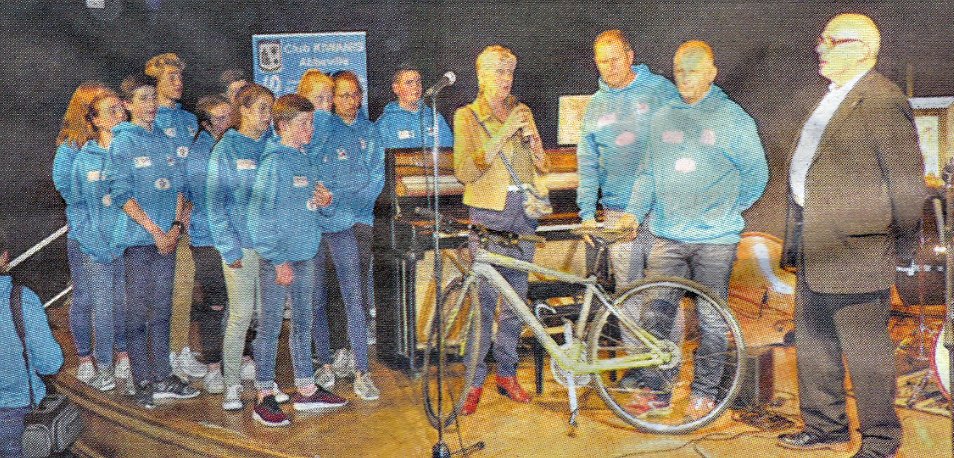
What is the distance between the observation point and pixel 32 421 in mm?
4074

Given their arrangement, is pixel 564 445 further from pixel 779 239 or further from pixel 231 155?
pixel 231 155

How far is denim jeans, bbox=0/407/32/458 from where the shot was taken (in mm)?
4051

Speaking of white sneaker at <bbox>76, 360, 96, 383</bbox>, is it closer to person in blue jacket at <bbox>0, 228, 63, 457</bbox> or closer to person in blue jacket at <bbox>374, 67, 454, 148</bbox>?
person in blue jacket at <bbox>0, 228, 63, 457</bbox>

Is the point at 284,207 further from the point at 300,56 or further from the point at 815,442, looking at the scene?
the point at 815,442

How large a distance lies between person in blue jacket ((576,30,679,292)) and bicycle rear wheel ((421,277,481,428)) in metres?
0.57

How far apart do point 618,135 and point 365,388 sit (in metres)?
1.43

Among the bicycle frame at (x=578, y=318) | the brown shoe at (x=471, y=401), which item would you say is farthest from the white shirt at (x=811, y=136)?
the brown shoe at (x=471, y=401)

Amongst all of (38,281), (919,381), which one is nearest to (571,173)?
(919,381)

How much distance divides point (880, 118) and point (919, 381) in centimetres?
102

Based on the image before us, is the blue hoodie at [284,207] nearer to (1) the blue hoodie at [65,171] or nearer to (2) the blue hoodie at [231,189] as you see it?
(2) the blue hoodie at [231,189]

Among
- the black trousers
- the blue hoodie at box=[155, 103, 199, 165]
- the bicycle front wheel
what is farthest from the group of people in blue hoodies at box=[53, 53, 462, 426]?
the black trousers

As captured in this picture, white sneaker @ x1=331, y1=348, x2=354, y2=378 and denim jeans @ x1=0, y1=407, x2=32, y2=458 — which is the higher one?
white sneaker @ x1=331, y1=348, x2=354, y2=378

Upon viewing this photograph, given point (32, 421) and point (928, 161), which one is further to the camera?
point (32, 421)

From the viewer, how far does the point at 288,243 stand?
4.03 metres
